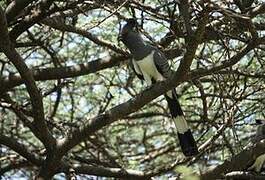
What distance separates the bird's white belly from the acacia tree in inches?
6.4

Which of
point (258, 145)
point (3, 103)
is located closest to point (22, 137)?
point (3, 103)

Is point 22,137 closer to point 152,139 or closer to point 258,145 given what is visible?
point 152,139

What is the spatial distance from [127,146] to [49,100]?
110cm

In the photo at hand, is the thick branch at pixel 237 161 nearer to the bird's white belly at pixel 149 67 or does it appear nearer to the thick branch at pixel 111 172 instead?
the thick branch at pixel 111 172

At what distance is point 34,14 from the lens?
165 inches

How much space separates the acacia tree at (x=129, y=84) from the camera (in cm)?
354

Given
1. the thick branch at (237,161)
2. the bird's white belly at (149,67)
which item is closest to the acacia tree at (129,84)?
the thick branch at (237,161)

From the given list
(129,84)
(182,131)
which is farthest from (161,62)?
(129,84)

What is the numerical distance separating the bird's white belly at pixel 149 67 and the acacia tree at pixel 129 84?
0.16 metres

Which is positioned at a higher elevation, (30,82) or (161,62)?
(161,62)

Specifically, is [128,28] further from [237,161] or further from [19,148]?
[237,161]

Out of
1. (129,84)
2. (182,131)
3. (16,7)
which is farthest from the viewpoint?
(129,84)

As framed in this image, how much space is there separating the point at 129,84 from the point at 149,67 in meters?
1.07

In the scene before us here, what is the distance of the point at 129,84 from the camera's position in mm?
5750
